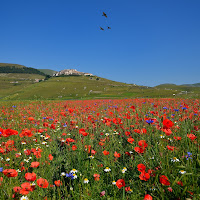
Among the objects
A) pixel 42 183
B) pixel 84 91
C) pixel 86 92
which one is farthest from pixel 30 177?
pixel 84 91

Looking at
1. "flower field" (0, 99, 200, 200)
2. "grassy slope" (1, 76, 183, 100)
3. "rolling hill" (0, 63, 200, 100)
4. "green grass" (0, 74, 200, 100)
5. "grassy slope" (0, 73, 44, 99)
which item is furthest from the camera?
"grassy slope" (0, 73, 44, 99)

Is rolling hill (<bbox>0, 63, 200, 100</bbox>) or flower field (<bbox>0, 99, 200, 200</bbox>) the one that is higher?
rolling hill (<bbox>0, 63, 200, 100</bbox>)

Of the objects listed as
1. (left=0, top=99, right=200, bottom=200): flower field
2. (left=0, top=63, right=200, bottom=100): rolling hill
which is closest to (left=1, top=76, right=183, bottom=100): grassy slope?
(left=0, top=63, right=200, bottom=100): rolling hill

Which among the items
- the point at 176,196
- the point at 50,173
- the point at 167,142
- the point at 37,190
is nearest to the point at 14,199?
the point at 37,190

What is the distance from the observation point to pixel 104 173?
7.97 ft

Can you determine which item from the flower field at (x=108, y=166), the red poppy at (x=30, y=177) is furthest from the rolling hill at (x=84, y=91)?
the red poppy at (x=30, y=177)

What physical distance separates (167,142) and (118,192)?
1.36m

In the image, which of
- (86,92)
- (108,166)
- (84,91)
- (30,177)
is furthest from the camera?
(84,91)

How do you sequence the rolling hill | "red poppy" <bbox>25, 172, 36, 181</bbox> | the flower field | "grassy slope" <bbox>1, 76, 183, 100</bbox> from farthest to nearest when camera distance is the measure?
1. "grassy slope" <bbox>1, 76, 183, 100</bbox>
2. the rolling hill
3. the flower field
4. "red poppy" <bbox>25, 172, 36, 181</bbox>

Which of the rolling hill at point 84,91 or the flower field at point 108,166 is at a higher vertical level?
the rolling hill at point 84,91

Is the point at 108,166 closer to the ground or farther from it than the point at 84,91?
closer to the ground

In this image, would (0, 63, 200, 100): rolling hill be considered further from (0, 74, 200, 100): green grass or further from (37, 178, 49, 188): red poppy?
(37, 178, 49, 188): red poppy

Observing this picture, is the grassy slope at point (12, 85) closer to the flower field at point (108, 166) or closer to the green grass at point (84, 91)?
the green grass at point (84, 91)

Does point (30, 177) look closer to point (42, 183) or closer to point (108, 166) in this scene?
point (42, 183)
